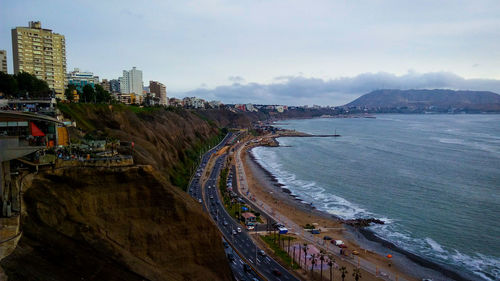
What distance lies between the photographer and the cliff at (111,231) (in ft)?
65.1

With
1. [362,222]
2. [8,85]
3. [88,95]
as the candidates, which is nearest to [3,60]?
[88,95]

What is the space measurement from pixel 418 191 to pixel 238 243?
42.1 metres

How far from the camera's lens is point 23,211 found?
68.1ft

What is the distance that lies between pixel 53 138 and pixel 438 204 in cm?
5641

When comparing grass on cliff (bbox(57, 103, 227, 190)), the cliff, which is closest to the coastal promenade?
grass on cliff (bbox(57, 103, 227, 190))

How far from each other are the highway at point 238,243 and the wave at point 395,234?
17221mm

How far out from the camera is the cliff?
19844 millimetres

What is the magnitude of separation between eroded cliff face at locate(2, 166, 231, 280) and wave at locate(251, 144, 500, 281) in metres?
28.2

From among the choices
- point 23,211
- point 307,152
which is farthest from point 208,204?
point 307,152

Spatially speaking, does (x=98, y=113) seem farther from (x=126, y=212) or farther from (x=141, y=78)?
(x=141, y=78)

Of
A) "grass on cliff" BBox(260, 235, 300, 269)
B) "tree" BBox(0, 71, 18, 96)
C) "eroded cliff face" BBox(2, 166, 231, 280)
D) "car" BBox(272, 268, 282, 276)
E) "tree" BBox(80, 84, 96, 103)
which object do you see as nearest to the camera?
"eroded cliff face" BBox(2, 166, 231, 280)

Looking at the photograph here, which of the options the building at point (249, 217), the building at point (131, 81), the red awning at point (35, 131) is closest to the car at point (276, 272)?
the building at point (249, 217)

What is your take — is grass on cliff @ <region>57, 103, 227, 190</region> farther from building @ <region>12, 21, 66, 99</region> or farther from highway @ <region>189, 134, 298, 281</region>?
building @ <region>12, 21, 66, 99</region>

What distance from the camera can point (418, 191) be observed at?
67.4m
